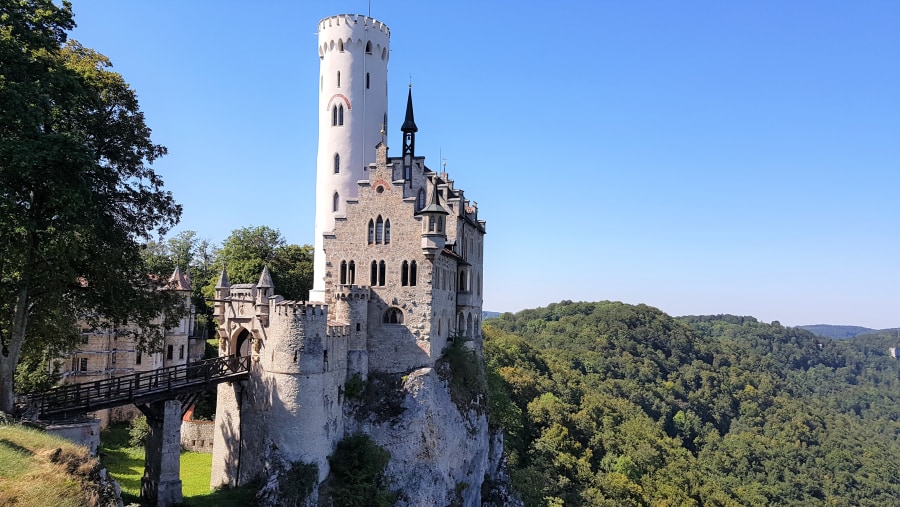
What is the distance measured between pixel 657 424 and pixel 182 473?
86.8m

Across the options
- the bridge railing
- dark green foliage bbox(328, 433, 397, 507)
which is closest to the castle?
dark green foliage bbox(328, 433, 397, 507)

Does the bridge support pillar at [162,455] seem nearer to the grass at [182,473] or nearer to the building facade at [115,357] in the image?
the grass at [182,473]

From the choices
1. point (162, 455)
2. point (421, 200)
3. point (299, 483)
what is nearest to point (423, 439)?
point (299, 483)

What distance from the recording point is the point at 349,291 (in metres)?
38.3

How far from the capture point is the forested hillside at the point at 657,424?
69250 mm

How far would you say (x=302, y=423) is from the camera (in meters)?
32.6

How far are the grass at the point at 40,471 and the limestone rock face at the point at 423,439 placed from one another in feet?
59.4

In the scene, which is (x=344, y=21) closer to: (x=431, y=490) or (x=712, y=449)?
(x=431, y=490)

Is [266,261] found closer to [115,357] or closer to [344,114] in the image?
[115,357]

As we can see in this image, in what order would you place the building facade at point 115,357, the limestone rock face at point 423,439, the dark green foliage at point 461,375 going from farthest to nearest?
the building facade at point 115,357
the dark green foliage at point 461,375
the limestone rock face at point 423,439

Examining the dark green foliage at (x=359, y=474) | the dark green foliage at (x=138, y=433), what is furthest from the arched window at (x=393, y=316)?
the dark green foliage at (x=138, y=433)

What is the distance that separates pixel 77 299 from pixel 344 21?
86.1 feet

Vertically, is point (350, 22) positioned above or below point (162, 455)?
above

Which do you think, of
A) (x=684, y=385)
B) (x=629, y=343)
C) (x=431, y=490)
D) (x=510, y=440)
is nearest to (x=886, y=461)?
(x=684, y=385)
